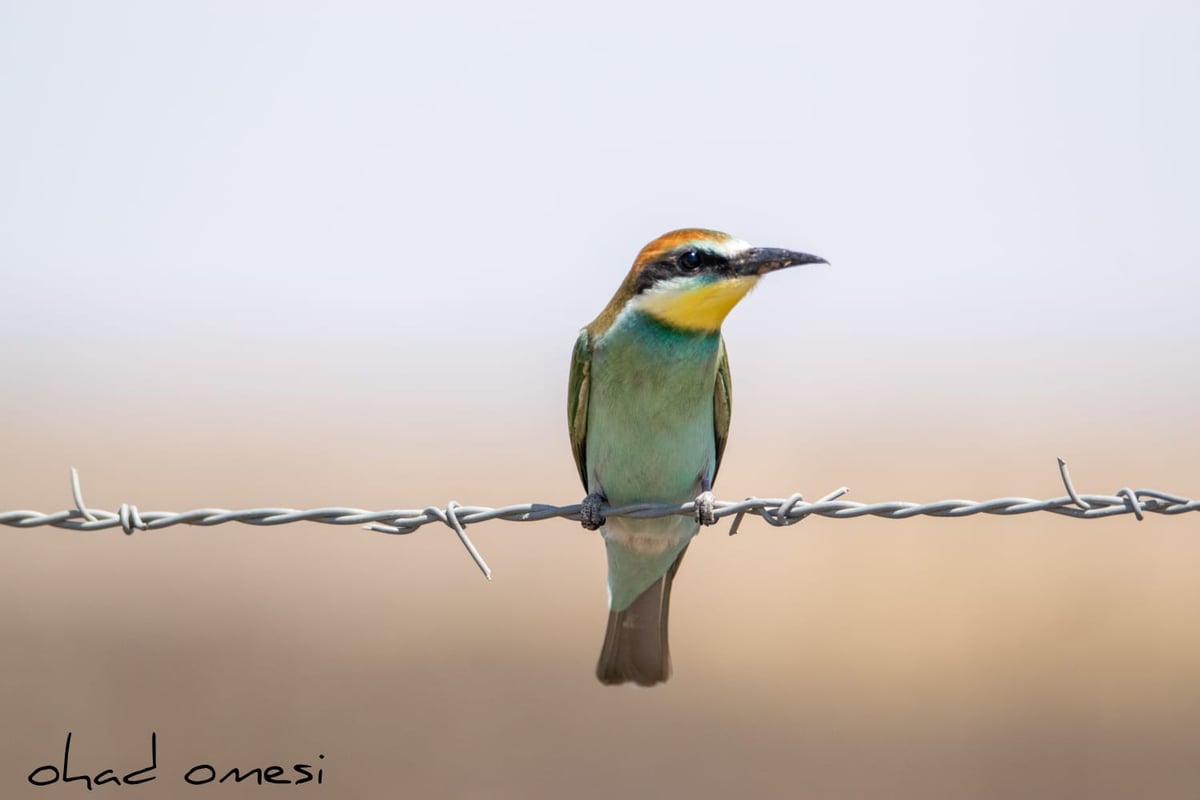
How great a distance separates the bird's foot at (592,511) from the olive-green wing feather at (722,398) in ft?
1.49

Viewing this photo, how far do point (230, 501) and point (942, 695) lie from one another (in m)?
8.69

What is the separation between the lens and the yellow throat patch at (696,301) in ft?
16.1

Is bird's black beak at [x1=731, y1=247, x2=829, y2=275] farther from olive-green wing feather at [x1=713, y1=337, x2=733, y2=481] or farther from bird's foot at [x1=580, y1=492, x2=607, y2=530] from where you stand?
bird's foot at [x1=580, y1=492, x2=607, y2=530]

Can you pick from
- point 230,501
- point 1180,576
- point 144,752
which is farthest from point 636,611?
point 230,501

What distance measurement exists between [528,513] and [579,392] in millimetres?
1212

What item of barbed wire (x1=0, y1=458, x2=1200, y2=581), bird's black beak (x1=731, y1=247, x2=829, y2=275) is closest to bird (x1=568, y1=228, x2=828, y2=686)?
bird's black beak (x1=731, y1=247, x2=829, y2=275)

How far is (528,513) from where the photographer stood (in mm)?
4043

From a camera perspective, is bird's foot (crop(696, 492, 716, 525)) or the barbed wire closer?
the barbed wire

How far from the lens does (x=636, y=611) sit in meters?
5.43

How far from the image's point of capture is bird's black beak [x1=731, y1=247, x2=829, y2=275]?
486 cm

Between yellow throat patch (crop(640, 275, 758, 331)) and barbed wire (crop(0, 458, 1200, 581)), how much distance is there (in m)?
1.08

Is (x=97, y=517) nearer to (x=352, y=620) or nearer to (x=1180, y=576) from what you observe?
(x=352, y=620)

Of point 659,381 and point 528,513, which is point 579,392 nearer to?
point 659,381

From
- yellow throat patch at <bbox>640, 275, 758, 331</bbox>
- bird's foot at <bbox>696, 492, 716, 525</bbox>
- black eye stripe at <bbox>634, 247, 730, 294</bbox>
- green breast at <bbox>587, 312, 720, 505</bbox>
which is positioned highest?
black eye stripe at <bbox>634, 247, 730, 294</bbox>
